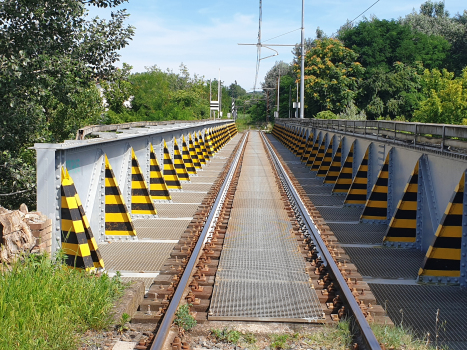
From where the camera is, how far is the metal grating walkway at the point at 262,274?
5189 millimetres

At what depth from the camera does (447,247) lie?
23.6 feet

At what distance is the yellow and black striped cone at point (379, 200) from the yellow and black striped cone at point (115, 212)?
4.95m

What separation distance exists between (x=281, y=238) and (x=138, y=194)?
155 inches

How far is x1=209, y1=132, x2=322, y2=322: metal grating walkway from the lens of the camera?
519 cm

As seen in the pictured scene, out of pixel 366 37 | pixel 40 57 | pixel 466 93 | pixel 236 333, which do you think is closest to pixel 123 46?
pixel 40 57

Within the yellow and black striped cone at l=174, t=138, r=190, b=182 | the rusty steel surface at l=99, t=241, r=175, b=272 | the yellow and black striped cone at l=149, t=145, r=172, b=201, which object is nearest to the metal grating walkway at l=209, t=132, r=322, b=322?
the rusty steel surface at l=99, t=241, r=175, b=272

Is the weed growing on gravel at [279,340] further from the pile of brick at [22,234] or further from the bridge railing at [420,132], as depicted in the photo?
the bridge railing at [420,132]

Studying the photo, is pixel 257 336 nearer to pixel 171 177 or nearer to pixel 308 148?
pixel 171 177

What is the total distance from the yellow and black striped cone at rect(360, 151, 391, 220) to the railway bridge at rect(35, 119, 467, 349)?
0.07 ft

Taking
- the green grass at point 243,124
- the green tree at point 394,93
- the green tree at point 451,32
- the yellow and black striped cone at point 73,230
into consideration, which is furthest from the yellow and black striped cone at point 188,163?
the green grass at point 243,124

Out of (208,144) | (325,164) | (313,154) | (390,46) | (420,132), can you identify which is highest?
(390,46)

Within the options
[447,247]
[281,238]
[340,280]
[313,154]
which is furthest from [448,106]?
[340,280]

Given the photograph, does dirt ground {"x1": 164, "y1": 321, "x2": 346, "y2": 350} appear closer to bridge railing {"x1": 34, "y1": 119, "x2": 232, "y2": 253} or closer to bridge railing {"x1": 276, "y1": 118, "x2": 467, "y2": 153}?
bridge railing {"x1": 34, "y1": 119, "x2": 232, "y2": 253}

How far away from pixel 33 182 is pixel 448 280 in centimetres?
955
